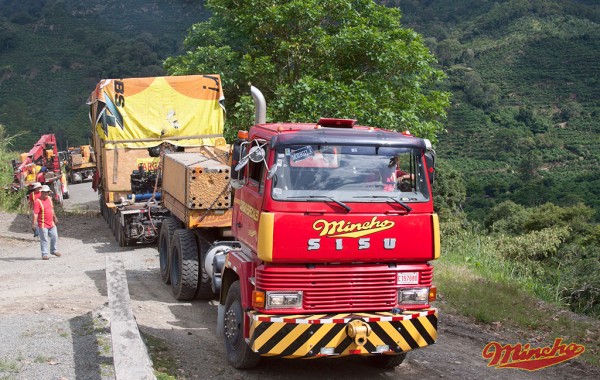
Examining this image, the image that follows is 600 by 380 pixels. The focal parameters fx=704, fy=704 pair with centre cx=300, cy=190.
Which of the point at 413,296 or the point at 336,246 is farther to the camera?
the point at 413,296

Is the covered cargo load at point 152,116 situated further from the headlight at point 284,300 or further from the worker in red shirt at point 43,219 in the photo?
the headlight at point 284,300

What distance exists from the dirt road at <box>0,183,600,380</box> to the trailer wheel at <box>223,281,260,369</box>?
0.14 metres

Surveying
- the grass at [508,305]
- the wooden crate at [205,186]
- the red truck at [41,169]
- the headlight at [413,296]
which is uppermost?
the wooden crate at [205,186]

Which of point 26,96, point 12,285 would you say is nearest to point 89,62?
point 26,96

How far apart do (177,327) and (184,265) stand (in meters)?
1.43

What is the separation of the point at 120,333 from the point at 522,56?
84.3 metres

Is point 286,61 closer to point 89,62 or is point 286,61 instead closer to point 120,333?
point 120,333

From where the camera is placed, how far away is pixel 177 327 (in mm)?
9078

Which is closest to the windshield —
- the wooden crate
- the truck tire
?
the wooden crate

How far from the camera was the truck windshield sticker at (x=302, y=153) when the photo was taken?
6840 mm

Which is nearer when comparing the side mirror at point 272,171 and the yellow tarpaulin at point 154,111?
the side mirror at point 272,171

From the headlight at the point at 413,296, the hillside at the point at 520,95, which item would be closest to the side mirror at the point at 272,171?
the headlight at the point at 413,296

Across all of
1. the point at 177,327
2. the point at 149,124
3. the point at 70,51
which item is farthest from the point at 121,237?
the point at 70,51

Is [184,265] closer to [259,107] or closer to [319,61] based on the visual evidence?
[259,107]
